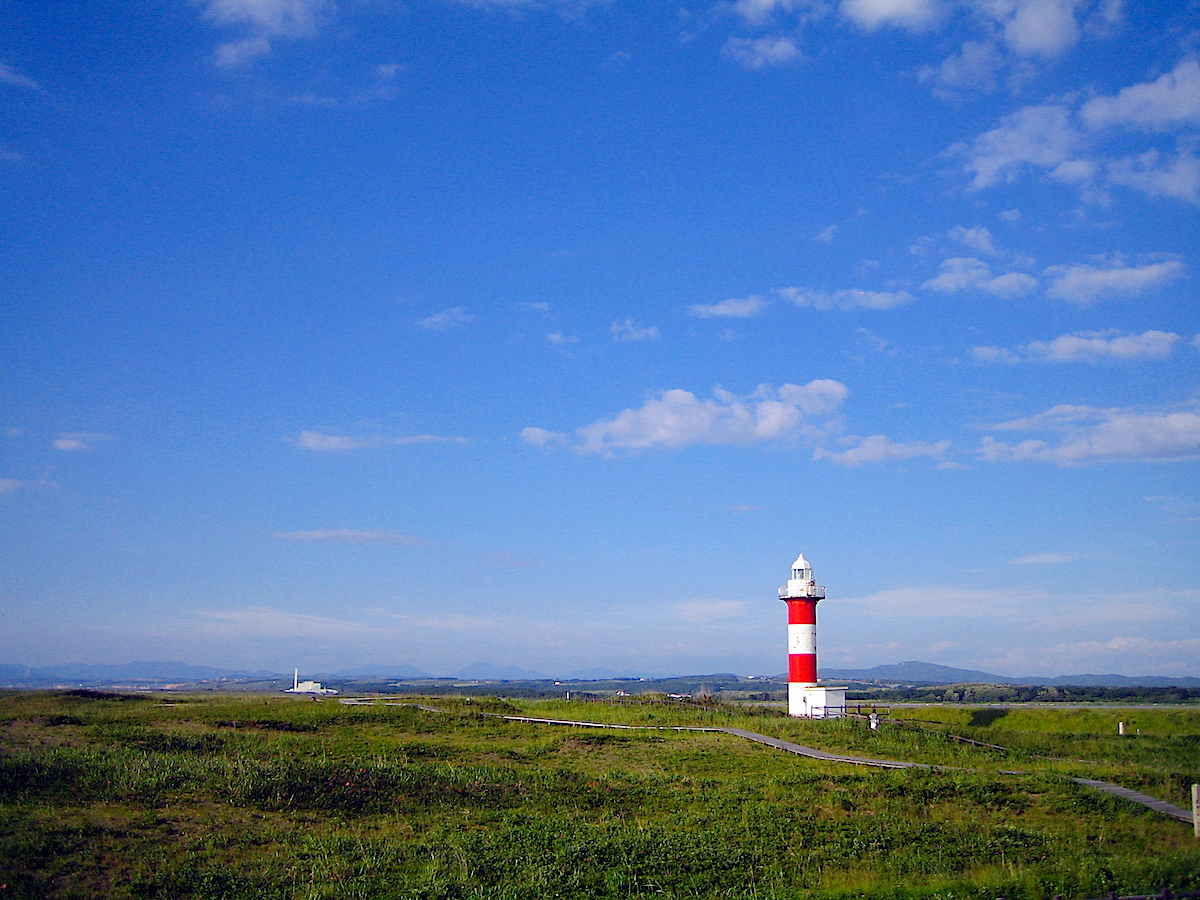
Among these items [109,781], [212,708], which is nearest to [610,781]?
[109,781]

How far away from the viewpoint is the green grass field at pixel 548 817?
20172 mm

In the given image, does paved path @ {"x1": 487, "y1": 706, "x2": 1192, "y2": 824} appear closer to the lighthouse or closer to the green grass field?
the green grass field

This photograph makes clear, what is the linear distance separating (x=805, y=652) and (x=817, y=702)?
9.89 ft

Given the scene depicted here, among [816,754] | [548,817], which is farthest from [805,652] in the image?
[548,817]

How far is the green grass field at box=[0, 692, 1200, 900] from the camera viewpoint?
20.2m

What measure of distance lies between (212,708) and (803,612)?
116ft

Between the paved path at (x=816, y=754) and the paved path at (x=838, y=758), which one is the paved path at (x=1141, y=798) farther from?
the paved path at (x=816, y=754)

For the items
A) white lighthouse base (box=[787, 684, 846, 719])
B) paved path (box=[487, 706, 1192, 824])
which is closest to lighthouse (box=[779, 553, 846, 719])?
white lighthouse base (box=[787, 684, 846, 719])

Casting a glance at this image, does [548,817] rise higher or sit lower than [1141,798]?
lower

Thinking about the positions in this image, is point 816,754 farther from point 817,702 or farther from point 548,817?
point 548,817

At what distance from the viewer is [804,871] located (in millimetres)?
21953

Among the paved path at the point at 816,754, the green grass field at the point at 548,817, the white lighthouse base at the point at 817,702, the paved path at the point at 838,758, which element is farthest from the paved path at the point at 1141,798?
the white lighthouse base at the point at 817,702

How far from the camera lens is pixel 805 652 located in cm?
5375

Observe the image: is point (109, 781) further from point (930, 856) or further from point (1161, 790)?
point (1161, 790)
